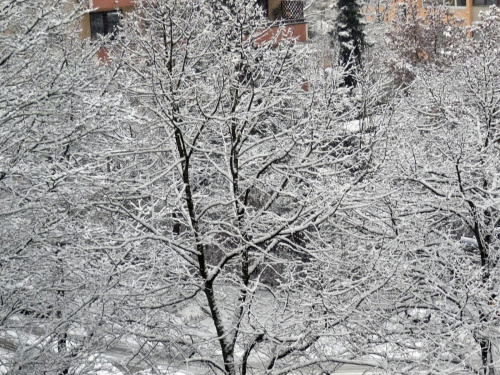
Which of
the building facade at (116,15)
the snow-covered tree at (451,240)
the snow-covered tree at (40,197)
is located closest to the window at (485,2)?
the building facade at (116,15)

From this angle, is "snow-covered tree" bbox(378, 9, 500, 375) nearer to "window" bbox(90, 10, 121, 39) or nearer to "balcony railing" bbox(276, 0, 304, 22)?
"balcony railing" bbox(276, 0, 304, 22)

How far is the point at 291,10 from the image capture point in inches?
1291

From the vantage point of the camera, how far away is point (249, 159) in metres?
10.6

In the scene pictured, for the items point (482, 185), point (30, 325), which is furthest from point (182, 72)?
point (482, 185)

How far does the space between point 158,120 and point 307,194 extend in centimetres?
260

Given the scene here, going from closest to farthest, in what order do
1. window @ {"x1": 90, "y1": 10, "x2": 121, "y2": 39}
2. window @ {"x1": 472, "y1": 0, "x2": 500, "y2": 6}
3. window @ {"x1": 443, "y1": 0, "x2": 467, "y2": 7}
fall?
window @ {"x1": 90, "y1": 10, "x2": 121, "y2": 39} < window @ {"x1": 472, "y1": 0, "x2": 500, "y2": 6} < window @ {"x1": 443, "y1": 0, "x2": 467, "y2": 7}

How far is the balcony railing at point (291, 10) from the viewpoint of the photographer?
1272 inches

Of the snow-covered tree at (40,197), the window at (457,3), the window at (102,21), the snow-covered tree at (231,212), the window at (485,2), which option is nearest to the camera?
the snow-covered tree at (40,197)

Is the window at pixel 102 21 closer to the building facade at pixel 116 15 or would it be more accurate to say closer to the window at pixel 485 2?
the building facade at pixel 116 15

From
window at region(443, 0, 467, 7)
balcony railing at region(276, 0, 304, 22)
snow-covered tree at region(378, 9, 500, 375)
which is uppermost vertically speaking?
balcony railing at region(276, 0, 304, 22)

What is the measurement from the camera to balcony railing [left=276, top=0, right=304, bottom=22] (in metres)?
32.3

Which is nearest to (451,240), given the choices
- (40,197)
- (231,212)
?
(231,212)

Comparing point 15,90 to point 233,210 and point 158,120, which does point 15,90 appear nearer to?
point 158,120

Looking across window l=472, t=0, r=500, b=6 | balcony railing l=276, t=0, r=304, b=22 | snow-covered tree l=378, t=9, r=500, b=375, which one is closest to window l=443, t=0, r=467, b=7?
window l=472, t=0, r=500, b=6
